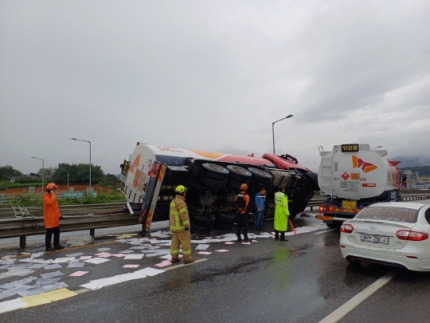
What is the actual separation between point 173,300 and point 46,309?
1.55m

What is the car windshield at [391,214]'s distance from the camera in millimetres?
5883

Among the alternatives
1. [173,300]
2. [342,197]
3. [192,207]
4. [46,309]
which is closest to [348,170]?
[342,197]

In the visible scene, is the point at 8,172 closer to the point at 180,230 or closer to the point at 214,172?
the point at 214,172

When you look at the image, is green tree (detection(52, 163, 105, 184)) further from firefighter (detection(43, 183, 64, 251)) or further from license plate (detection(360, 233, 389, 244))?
license plate (detection(360, 233, 389, 244))

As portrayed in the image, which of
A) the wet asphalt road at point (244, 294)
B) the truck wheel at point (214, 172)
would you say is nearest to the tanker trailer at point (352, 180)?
the truck wheel at point (214, 172)

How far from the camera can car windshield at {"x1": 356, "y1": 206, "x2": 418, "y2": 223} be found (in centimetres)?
588

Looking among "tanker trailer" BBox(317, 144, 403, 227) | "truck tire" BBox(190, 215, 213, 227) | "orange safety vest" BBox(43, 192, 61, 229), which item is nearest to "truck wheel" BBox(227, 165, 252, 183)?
"truck tire" BBox(190, 215, 213, 227)

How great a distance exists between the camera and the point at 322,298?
4.66 metres

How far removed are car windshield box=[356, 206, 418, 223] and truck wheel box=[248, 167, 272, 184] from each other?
17.2 feet

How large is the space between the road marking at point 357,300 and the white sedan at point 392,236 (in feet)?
1.10

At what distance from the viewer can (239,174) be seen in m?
10.9

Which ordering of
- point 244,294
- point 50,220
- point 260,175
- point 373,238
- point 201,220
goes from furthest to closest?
point 260,175, point 201,220, point 50,220, point 373,238, point 244,294

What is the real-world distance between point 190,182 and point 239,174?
5.17 feet

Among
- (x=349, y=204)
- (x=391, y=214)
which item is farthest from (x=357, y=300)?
(x=349, y=204)
